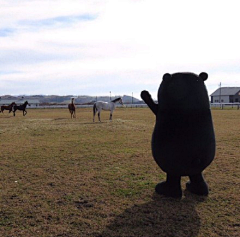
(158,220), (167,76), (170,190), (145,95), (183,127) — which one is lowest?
(158,220)

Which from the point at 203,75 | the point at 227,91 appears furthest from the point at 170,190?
the point at 227,91

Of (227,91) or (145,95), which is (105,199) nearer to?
(145,95)

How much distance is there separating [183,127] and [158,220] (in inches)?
55.6

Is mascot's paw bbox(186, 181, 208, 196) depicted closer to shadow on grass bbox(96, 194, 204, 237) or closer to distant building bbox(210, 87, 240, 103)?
shadow on grass bbox(96, 194, 204, 237)

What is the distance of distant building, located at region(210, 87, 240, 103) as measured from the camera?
64387 mm

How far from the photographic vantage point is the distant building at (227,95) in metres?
64.4

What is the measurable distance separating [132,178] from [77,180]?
1105 millimetres

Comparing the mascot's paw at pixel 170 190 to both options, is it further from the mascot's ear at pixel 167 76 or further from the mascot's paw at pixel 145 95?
the mascot's ear at pixel 167 76

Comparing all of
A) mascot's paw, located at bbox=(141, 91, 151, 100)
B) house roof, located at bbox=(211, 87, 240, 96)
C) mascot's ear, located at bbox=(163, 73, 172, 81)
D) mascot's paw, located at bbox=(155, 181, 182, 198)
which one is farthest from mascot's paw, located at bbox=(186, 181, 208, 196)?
house roof, located at bbox=(211, 87, 240, 96)

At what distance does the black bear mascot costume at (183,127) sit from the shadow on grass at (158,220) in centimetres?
50

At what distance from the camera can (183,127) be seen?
4.26 m

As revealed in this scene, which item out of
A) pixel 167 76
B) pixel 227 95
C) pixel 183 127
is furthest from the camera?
pixel 227 95

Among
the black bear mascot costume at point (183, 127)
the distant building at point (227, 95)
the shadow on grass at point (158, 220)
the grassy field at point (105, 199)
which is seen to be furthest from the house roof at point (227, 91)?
the shadow on grass at point (158, 220)

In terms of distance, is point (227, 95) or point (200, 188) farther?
point (227, 95)
